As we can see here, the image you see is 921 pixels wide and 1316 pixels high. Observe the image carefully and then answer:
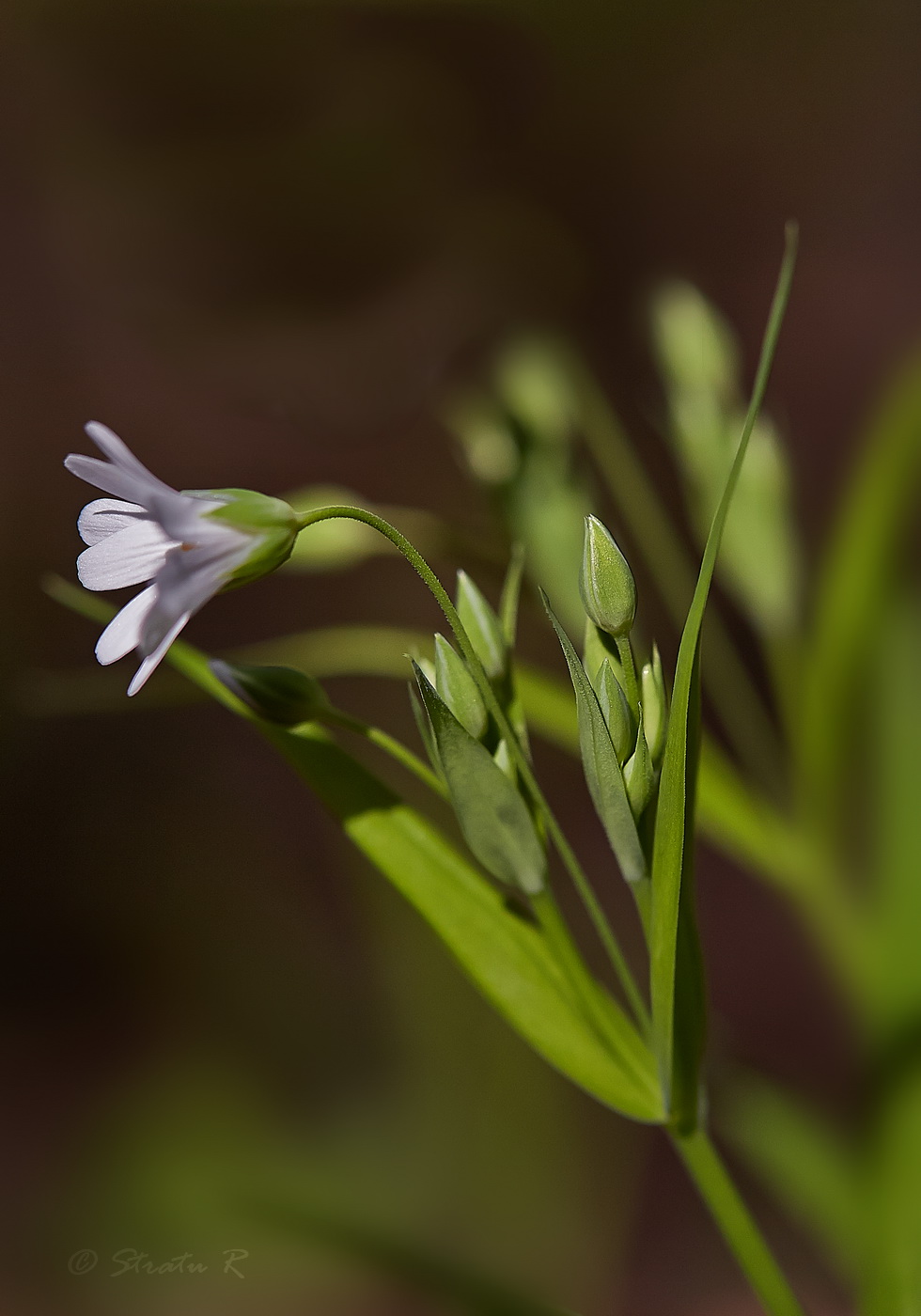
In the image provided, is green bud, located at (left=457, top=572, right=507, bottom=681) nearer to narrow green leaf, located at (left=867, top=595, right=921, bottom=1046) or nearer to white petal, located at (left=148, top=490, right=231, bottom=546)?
white petal, located at (left=148, top=490, right=231, bottom=546)

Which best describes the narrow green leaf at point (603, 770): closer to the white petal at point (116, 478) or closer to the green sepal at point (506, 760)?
the green sepal at point (506, 760)

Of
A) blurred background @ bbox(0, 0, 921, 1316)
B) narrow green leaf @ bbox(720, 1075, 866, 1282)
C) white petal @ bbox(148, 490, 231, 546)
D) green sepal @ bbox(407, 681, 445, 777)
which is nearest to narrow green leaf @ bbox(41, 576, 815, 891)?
green sepal @ bbox(407, 681, 445, 777)

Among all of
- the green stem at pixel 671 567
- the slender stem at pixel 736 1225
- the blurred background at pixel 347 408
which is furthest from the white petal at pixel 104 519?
the blurred background at pixel 347 408

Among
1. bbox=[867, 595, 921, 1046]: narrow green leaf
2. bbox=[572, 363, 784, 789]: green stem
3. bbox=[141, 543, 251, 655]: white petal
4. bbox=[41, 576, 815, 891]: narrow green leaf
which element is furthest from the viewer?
bbox=[572, 363, 784, 789]: green stem

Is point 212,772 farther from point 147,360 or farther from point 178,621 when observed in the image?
point 178,621

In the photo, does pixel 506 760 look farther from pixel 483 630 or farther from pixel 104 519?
pixel 104 519

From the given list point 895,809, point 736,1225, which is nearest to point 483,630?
point 736,1225
